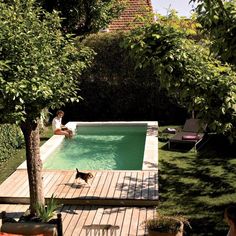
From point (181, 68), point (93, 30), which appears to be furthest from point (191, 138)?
point (181, 68)

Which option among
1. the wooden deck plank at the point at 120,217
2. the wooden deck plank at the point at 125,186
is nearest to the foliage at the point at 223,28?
the wooden deck plank at the point at 120,217

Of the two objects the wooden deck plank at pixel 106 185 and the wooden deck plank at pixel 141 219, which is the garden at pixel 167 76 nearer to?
the wooden deck plank at pixel 141 219

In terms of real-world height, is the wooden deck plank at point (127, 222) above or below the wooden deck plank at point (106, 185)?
below

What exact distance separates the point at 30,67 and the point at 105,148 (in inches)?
464

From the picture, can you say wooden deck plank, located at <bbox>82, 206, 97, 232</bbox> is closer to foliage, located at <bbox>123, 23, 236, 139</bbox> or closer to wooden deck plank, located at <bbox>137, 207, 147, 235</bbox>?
wooden deck plank, located at <bbox>137, 207, 147, 235</bbox>

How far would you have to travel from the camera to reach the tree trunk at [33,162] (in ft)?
31.8

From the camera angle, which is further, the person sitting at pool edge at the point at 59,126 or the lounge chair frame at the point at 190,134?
the person sitting at pool edge at the point at 59,126

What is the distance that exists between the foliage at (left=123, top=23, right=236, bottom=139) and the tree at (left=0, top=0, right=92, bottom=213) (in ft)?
6.33

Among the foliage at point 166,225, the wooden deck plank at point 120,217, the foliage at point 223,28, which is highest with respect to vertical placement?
the foliage at point 223,28

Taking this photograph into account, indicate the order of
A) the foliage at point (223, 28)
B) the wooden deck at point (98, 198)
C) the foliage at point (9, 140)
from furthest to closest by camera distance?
the foliage at point (9, 140)
the wooden deck at point (98, 198)
the foliage at point (223, 28)

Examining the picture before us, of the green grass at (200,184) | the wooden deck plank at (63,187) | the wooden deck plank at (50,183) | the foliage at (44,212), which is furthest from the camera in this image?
the wooden deck plank at (50,183)

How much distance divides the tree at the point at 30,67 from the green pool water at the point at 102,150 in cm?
721

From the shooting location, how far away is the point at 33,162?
32.6 ft

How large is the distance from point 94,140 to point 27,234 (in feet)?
40.8
